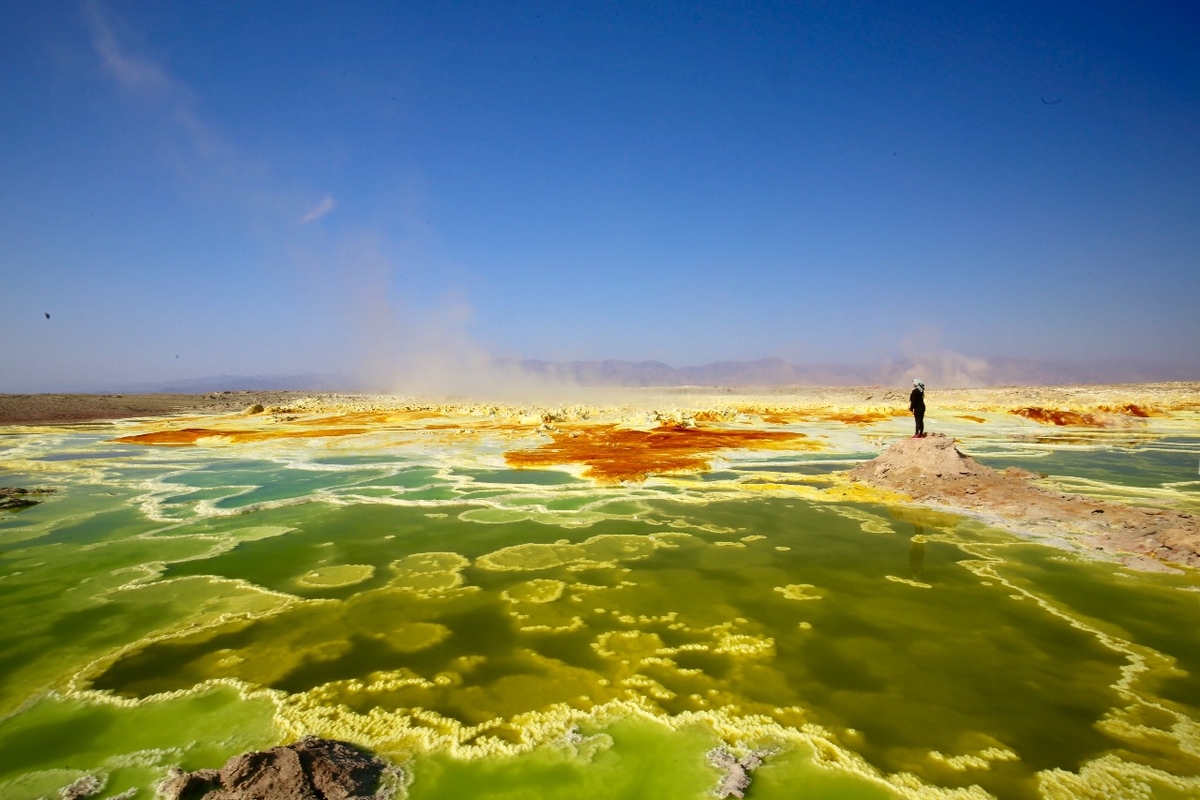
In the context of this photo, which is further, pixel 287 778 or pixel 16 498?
pixel 16 498

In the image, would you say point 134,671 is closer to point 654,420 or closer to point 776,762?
point 776,762

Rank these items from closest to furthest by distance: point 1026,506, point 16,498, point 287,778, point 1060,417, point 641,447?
point 287,778 → point 1026,506 → point 16,498 → point 641,447 → point 1060,417

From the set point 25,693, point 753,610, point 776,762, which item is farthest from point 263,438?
point 776,762

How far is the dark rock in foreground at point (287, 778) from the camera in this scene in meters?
3.70

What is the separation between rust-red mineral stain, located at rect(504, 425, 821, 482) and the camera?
57.6ft

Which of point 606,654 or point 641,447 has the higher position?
point 641,447

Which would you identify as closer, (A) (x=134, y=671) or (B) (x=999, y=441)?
(A) (x=134, y=671)

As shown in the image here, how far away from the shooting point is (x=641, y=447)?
22812 millimetres

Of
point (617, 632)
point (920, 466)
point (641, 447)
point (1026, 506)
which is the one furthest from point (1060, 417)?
point (617, 632)

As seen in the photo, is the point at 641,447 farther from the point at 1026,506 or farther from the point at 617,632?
the point at 617,632

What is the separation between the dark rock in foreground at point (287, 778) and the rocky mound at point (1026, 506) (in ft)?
34.3

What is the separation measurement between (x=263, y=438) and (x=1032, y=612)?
30208 mm

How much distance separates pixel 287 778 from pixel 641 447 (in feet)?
63.8

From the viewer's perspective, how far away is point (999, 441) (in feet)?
79.9
